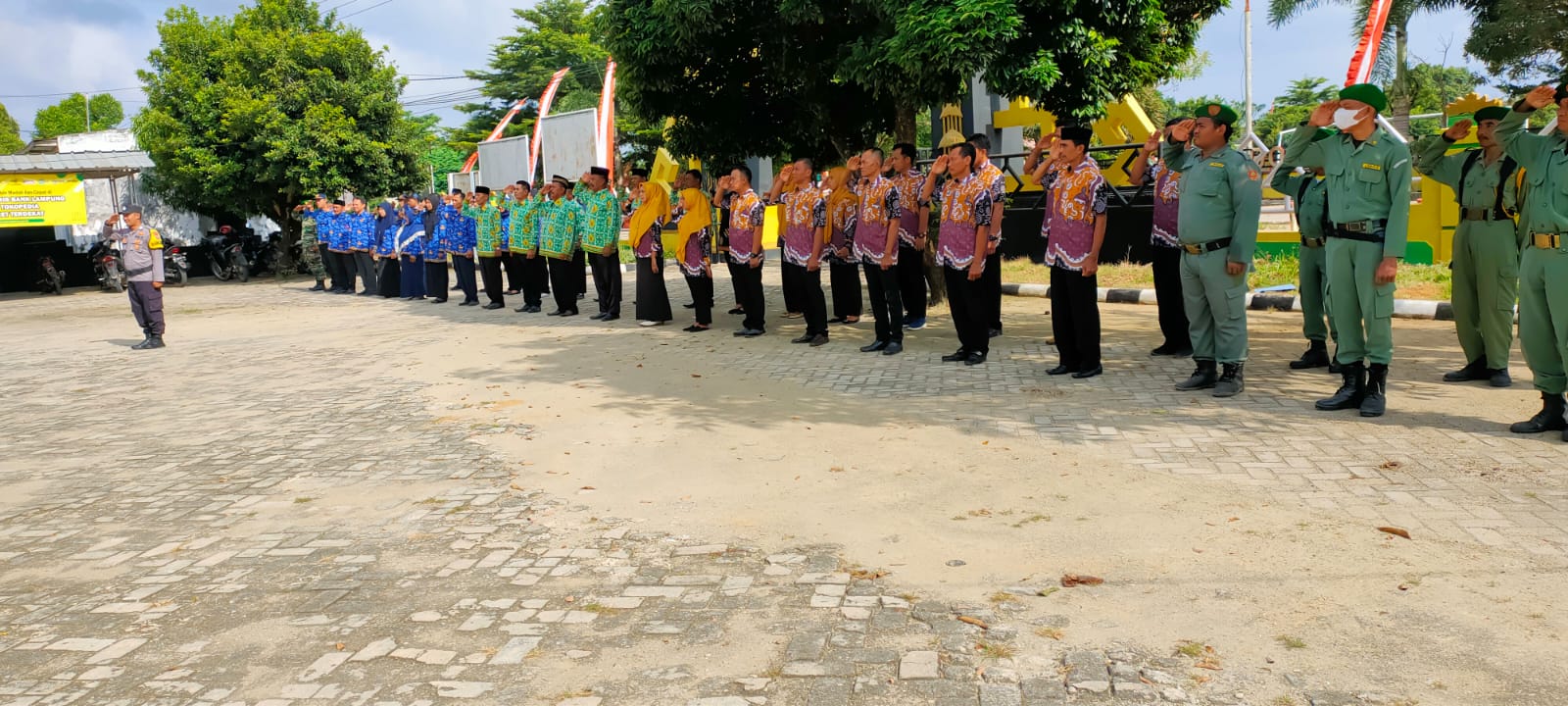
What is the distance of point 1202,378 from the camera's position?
782 cm

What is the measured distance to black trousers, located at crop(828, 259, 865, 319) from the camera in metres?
12.6

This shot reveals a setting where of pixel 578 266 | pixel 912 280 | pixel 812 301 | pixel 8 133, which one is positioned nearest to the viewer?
pixel 812 301

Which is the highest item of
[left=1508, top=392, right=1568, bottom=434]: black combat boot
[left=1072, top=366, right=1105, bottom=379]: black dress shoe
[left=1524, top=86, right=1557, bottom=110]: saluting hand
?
[left=1524, top=86, right=1557, bottom=110]: saluting hand

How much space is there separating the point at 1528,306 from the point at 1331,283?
1040 mm

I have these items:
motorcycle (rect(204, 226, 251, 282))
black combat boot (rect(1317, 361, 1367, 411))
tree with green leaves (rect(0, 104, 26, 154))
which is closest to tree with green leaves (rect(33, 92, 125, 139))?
tree with green leaves (rect(0, 104, 26, 154))

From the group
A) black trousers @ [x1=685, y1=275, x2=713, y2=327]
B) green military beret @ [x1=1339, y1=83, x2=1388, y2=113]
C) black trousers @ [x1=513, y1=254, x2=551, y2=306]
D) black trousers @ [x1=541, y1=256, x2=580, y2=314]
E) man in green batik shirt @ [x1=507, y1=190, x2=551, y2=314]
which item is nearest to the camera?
green military beret @ [x1=1339, y1=83, x2=1388, y2=113]

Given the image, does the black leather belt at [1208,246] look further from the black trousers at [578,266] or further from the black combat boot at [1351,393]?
the black trousers at [578,266]

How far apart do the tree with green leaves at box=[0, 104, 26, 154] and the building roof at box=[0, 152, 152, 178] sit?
159 feet

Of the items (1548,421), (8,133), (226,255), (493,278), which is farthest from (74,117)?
(1548,421)

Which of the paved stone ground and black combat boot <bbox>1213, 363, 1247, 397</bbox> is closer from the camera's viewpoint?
the paved stone ground

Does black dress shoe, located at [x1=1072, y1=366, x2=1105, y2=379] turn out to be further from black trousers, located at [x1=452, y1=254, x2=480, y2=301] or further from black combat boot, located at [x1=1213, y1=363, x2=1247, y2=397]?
black trousers, located at [x1=452, y1=254, x2=480, y2=301]

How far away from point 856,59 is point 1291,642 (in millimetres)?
8216

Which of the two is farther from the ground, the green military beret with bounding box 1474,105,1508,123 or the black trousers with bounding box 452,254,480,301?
the green military beret with bounding box 1474,105,1508,123

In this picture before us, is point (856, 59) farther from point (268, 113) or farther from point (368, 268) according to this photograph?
point (268, 113)
